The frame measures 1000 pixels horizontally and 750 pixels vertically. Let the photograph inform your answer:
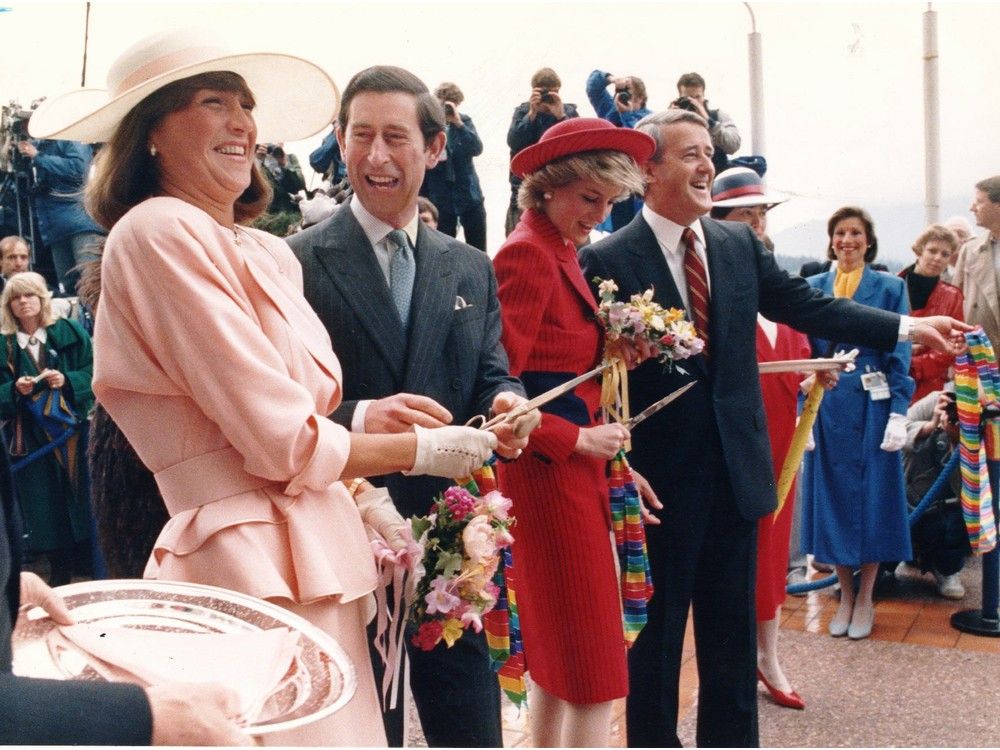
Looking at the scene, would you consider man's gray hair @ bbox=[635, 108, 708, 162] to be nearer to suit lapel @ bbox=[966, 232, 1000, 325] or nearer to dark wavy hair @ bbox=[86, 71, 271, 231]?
dark wavy hair @ bbox=[86, 71, 271, 231]

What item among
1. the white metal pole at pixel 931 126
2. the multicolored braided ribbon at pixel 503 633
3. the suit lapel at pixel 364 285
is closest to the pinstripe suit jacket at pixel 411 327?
the suit lapel at pixel 364 285

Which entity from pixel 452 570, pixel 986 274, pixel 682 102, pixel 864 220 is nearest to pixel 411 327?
pixel 452 570

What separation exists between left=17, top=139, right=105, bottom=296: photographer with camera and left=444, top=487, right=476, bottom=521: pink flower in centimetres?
564

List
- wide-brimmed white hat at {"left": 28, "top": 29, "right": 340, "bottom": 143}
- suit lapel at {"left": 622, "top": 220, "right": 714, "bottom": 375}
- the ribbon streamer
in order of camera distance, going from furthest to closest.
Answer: the ribbon streamer → suit lapel at {"left": 622, "top": 220, "right": 714, "bottom": 375} → wide-brimmed white hat at {"left": 28, "top": 29, "right": 340, "bottom": 143}

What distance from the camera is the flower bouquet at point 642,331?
302cm

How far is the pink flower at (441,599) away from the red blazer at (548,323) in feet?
2.88

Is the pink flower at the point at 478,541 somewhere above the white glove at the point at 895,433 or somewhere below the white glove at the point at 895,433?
above

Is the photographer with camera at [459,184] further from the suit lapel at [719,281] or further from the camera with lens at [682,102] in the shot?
the suit lapel at [719,281]

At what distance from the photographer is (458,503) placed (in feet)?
7.15

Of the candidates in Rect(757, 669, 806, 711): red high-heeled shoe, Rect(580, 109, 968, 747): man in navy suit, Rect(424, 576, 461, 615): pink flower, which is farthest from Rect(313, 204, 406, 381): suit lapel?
Rect(757, 669, 806, 711): red high-heeled shoe

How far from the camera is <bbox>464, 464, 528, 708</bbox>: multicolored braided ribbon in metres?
2.68

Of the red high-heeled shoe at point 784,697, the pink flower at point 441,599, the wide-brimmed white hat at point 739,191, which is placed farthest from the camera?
the wide-brimmed white hat at point 739,191

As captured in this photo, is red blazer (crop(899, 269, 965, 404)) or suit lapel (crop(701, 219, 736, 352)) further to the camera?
red blazer (crop(899, 269, 965, 404))

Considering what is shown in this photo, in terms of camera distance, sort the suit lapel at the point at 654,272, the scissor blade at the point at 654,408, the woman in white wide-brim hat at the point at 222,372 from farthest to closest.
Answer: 1. the suit lapel at the point at 654,272
2. the scissor blade at the point at 654,408
3. the woman in white wide-brim hat at the point at 222,372
